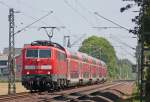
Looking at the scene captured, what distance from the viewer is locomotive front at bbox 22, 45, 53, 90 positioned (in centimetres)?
4528

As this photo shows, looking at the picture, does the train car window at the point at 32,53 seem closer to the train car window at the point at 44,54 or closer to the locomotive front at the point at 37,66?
the locomotive front at the point at 37,66

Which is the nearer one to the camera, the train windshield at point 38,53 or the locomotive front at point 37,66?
the locomotive front at point 37,66

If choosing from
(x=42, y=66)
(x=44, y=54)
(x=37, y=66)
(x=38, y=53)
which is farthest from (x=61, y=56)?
(x=37, y=66)

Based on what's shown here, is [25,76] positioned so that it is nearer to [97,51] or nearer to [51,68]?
[51,68]

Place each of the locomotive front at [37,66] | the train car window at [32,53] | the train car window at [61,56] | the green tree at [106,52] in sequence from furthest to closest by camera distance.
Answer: the green tree at [106,52], the train car window at [61,56], the train car window at [32,53], the locomotive front at [37,66]

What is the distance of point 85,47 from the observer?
15562 cm

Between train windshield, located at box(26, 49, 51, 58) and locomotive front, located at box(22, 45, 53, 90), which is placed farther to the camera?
train windshield, located at box(26, 49, 51, 58)

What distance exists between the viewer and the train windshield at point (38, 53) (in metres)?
45.9

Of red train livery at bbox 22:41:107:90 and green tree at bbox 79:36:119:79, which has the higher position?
green tree at bbox 79:36:119:79

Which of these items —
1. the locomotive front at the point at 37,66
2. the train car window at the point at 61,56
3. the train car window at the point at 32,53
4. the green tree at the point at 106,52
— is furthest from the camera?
the green tree at the point at 106,52

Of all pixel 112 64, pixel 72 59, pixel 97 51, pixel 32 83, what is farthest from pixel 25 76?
pixel 112 64

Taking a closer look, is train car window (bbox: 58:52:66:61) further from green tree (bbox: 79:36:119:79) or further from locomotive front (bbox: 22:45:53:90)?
green tree (bbox: 79:36:119:79)

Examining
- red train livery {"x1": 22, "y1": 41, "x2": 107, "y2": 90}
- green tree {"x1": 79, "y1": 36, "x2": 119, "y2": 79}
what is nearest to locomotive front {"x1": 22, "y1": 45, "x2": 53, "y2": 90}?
red train livery {"x1": 22, "y1": 41, "x2": 107, "y2": 90}

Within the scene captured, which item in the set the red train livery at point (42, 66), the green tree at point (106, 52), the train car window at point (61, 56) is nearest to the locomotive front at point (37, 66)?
the red train livery at point (42, 66)
